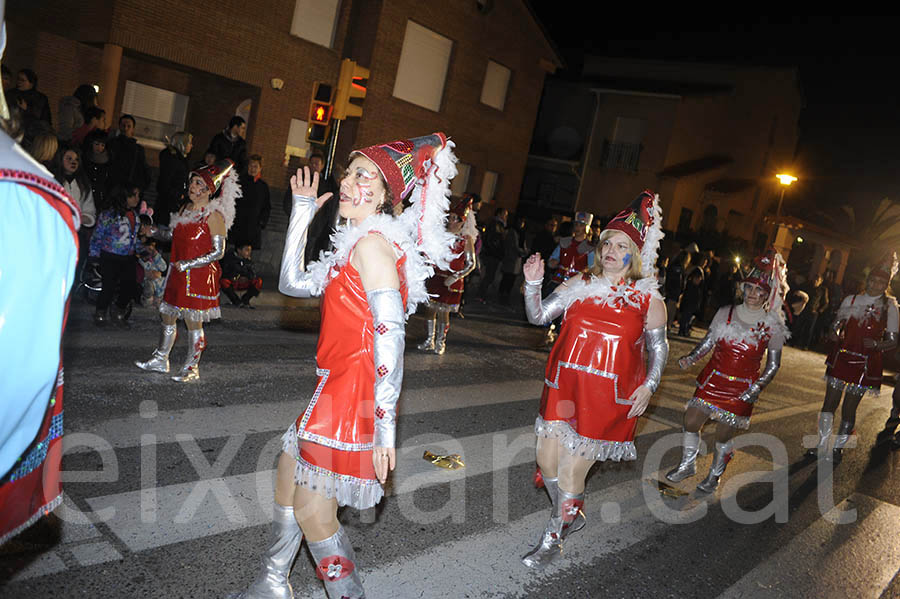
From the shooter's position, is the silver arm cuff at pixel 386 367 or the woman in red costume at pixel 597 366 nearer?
the silver arm cuff at pixel 386 367

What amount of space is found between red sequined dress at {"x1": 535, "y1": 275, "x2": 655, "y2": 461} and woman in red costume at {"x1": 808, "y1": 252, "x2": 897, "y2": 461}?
5.55 metres

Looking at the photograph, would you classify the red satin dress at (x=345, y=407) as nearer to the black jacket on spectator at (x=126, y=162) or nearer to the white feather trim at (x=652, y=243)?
the white feather trim at (x=652, y=243)

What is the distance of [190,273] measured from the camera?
619 centimetres

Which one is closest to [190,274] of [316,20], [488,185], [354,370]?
[354,370]

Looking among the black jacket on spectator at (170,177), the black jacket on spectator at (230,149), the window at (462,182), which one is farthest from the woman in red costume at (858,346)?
the window at (462,182)

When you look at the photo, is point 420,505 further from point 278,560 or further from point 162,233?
point 162,233

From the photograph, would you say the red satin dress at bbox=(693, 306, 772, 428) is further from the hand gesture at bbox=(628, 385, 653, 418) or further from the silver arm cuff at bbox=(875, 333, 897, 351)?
the silver arm cuff at bbox=(875, 333, 897, 351)

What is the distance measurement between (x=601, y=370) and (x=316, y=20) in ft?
56.1

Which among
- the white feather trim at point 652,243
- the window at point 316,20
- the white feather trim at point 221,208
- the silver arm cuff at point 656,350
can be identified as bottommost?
the silver arm cuff at point 656,350

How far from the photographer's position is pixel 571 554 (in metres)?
4.53

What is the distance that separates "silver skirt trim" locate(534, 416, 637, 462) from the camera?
4.18 meters

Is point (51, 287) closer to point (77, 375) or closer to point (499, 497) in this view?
point (499, 497)

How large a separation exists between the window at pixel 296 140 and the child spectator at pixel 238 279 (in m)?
9.50

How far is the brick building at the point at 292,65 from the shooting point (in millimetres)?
15648
